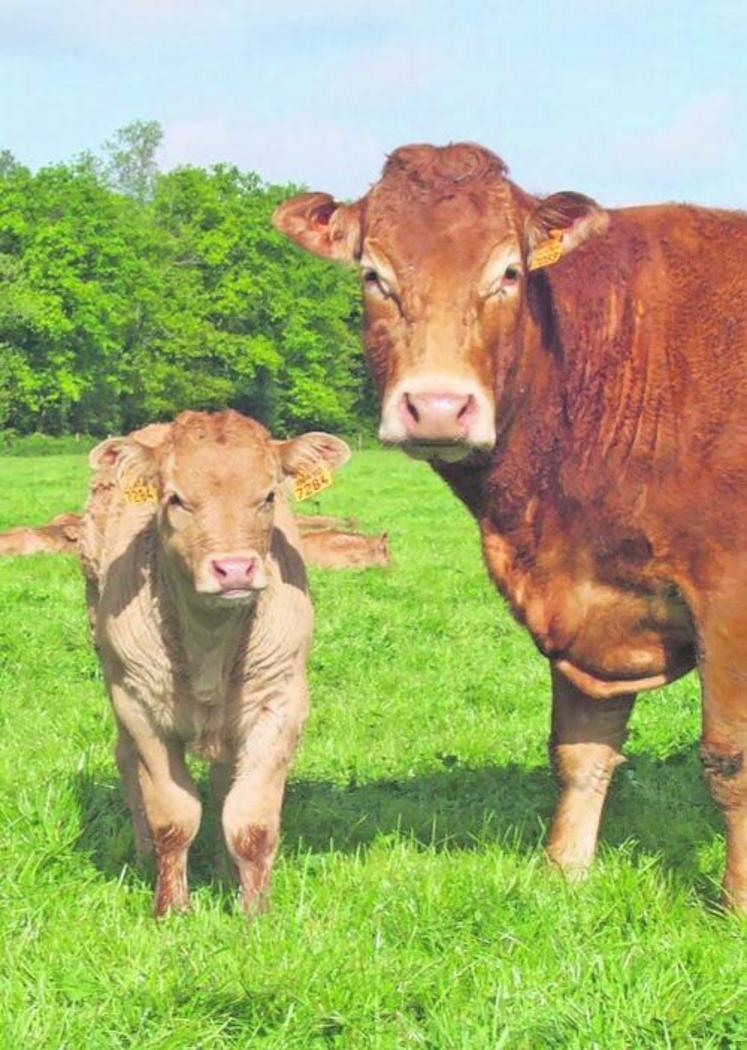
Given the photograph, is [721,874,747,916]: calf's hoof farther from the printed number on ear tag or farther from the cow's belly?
the printed number on ear tag

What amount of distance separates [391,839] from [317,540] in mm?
11151

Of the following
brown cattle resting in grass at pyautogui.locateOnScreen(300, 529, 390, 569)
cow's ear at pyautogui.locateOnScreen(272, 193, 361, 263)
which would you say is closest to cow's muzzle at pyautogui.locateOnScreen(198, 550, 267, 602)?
cow's ear at pyautogui.locateOnScreen(272, 193, 361, 263)

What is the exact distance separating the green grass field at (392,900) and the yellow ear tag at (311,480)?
1453 millimetres

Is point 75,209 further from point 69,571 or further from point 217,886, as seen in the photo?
point 217,886

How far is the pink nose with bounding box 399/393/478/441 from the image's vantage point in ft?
14.5

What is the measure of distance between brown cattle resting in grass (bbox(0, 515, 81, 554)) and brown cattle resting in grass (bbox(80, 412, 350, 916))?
12.1 m

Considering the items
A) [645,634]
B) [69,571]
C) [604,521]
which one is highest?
[604,521]

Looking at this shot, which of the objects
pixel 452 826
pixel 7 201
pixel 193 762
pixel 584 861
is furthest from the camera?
pixel 7 201

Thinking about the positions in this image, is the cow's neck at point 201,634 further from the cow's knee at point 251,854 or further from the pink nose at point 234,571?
the cow's knee at point 251,854

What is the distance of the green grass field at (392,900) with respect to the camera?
156 inches

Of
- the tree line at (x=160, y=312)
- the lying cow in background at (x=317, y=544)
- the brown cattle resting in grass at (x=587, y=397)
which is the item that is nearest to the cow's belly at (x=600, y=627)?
the brown cattle resting in grass at (x=587, y=397)

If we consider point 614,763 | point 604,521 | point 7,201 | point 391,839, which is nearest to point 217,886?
point 391,839

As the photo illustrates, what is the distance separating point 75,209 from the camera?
62625mm

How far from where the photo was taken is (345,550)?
16781mm
